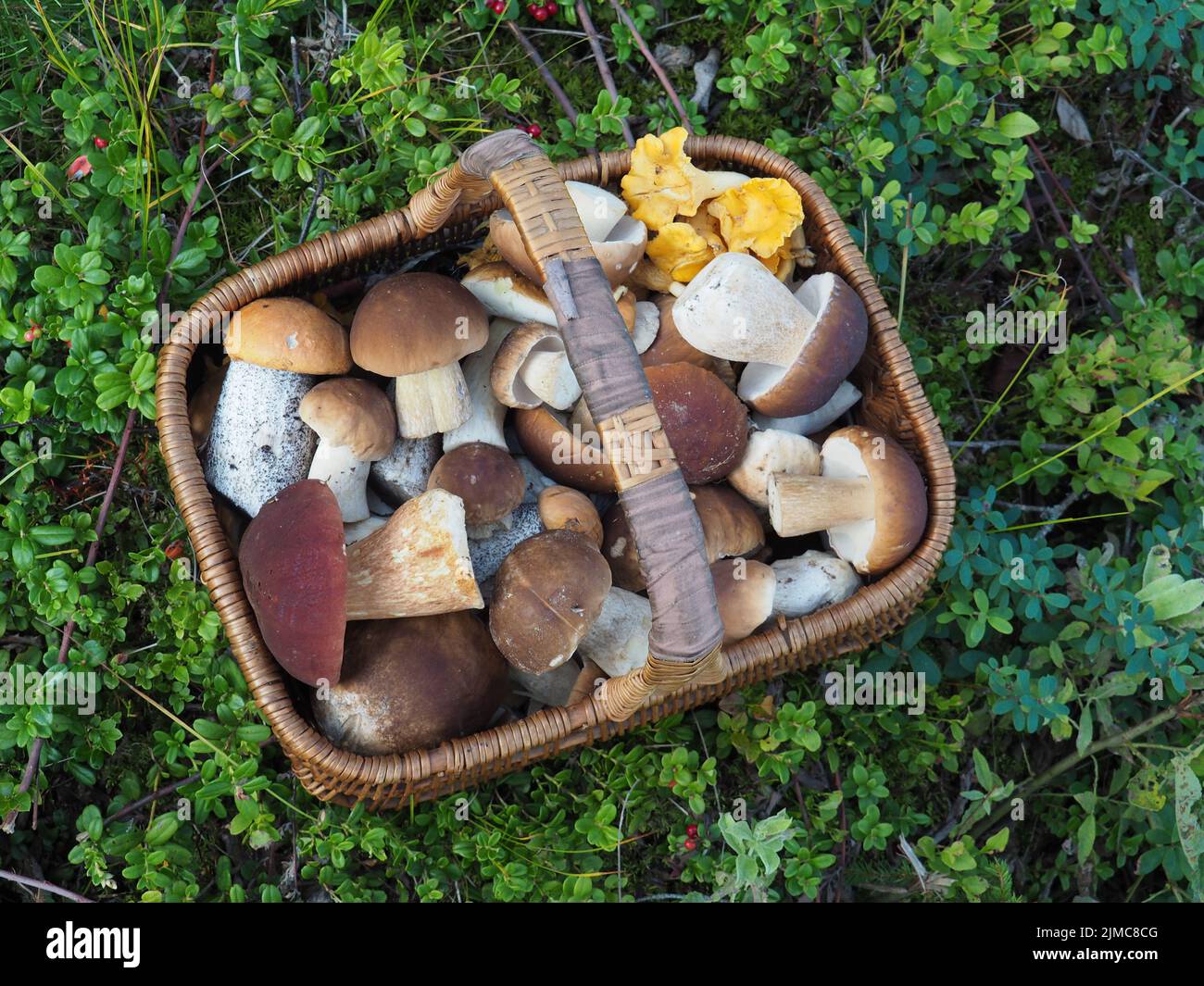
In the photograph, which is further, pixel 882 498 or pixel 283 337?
pixel 882 498

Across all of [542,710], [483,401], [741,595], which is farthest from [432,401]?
[741,595]

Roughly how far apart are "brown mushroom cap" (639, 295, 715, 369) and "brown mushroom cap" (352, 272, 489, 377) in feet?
1.62

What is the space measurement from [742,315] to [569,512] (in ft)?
2.12

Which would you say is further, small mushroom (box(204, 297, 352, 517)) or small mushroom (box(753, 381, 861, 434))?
small mushroom (box(753, 381, 861, 434))

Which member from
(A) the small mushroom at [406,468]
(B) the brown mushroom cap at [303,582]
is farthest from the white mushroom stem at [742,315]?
(B) the brown mushroom cap at [303,582]

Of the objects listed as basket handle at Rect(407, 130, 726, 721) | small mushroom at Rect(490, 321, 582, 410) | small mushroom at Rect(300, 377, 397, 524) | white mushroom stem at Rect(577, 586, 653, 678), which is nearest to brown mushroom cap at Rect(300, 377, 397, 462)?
small mushroom at Rect(300, 377, 397, 524)

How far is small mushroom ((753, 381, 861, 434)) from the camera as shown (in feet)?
8.77

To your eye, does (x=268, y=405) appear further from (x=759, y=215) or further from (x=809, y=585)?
(x=809, y=585)

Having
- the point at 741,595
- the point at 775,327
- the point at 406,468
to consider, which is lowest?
the point at 741,595

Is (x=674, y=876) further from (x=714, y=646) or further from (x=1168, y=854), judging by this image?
(x=1168, y=854)

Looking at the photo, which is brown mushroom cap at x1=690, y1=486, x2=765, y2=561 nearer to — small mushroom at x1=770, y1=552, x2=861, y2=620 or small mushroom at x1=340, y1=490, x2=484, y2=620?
small mushroom at x1=770, y1=552, x2=861, y2=620

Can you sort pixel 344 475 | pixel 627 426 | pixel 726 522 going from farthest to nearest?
pixel 726 522 < pixel 344 475 < pixel 627 426

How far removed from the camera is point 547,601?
218 cm

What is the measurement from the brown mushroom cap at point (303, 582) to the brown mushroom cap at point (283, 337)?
13.4 inches
